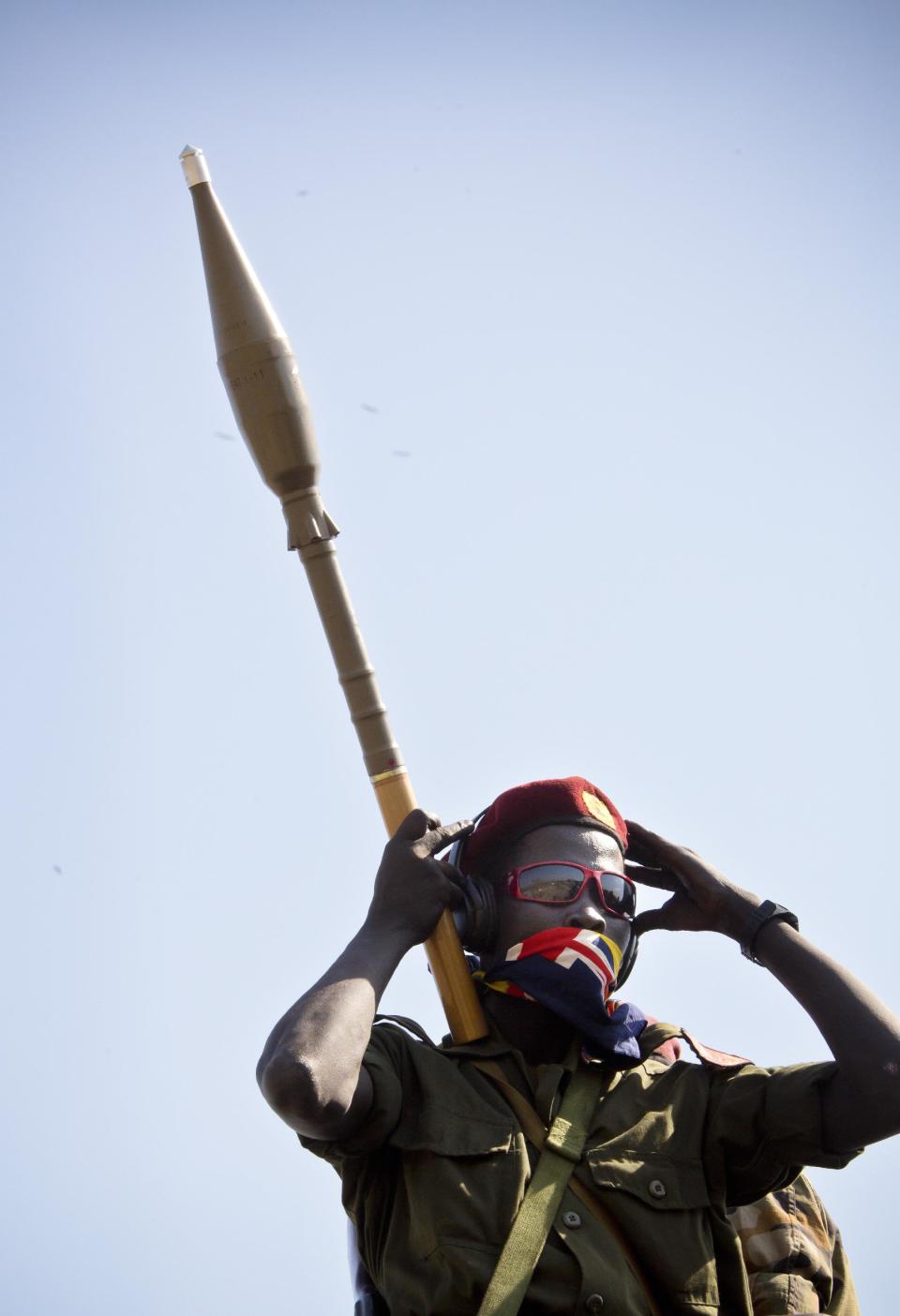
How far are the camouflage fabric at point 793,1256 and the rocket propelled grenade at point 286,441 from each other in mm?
2465

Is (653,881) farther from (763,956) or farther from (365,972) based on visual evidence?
(365,972)

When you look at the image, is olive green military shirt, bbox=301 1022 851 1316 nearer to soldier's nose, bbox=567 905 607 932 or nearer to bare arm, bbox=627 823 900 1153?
bare arm, bbox=627 823 900 1153

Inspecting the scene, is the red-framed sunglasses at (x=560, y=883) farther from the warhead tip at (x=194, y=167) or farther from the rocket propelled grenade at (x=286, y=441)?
the warhead tip at (x=194, y=167)

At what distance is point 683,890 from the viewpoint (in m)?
8.05

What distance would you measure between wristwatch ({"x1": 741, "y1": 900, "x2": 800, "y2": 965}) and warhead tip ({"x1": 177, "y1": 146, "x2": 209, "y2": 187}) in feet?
13.4

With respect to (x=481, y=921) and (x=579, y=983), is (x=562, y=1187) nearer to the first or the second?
(x=579, y=983)

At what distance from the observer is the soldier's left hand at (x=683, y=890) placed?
25.6 feet

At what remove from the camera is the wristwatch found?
7.65m

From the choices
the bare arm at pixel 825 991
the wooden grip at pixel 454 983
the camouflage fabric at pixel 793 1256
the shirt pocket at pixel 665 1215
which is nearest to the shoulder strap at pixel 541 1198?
the shirt pocket at pixel 665 1215

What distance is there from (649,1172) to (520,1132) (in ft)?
1.78

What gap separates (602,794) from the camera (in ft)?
26.7

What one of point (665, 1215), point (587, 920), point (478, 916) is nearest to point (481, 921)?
point (478, 916)

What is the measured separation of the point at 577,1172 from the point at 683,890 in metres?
1.47

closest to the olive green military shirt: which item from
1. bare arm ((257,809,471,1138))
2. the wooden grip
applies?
the wooden grip
